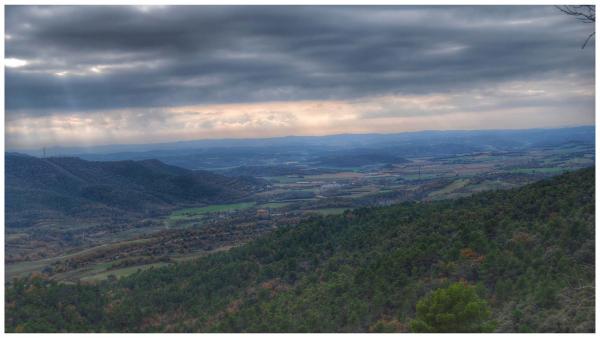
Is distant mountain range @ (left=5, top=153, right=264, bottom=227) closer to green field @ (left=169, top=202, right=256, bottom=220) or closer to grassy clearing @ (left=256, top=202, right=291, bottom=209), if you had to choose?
green field @ (left=169, top=202, right=256, bottom=220)

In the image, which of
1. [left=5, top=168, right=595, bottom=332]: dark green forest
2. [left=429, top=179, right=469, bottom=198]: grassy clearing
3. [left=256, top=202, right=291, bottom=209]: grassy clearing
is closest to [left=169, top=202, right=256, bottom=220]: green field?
[left=256, top=202, right=291, bottom=209]: grassy clearing

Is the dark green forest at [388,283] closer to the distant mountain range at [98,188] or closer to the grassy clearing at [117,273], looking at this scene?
the grassy clearing at [117,273]

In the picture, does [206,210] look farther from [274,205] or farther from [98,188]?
[98,188]

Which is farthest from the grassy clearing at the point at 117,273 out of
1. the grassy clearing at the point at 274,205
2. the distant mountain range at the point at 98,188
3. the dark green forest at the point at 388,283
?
the distant mountain range at the point at 98,188

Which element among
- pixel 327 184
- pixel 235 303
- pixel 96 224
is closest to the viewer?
pixel 235 303

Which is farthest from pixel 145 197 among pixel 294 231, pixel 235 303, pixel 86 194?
pixel 235 303

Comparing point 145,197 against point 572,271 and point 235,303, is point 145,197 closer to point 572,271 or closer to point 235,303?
point 235,303

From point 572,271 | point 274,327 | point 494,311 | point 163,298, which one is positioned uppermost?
point 572,271
